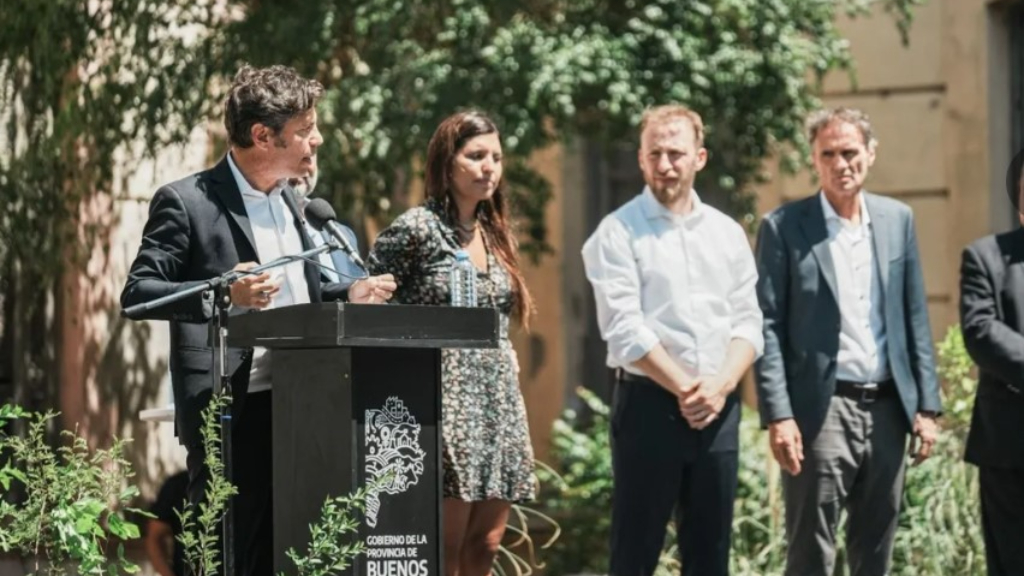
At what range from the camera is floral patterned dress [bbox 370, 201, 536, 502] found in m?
7.08

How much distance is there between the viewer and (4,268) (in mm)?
10133

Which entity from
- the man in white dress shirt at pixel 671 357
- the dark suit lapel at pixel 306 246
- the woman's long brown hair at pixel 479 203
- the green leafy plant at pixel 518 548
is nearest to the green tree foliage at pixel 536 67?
the green leafy plant at pixel 518 548

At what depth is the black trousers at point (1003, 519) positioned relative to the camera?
7836 mm

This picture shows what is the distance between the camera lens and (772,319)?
791 cm

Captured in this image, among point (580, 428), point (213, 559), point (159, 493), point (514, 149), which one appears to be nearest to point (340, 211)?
point (514, 149)

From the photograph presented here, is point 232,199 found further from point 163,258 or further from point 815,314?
point 815,314

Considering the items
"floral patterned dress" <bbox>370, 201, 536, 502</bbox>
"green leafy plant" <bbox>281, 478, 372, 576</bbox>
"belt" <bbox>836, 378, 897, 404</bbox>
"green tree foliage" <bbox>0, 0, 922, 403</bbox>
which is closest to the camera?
"green leafy plant" <bbox>281, 478, 372, 576</bbox>

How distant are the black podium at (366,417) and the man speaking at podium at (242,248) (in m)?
0.30

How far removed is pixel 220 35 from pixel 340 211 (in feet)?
3.87

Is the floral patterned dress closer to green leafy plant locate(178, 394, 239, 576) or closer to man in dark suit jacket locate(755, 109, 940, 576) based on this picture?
man in dark suit jacket locate(755, 109, 940, 576)

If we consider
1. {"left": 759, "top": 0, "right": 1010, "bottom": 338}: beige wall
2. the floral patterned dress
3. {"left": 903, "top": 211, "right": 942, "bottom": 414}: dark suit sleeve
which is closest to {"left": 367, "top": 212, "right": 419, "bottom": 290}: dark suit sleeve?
the floral patterned dress

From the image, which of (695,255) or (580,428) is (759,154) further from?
(695,255)

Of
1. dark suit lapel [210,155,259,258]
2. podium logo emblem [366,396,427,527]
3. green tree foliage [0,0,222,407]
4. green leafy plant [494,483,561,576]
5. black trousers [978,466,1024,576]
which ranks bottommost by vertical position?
green leafy plant [494,483,561,576]

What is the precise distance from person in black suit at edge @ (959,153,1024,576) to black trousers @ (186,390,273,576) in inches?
116
